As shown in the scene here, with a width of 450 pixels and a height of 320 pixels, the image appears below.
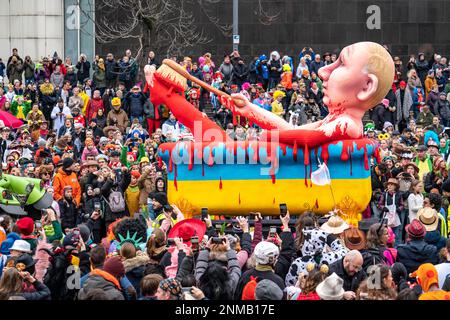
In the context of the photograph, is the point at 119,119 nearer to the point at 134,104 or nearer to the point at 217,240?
the point at 134,104

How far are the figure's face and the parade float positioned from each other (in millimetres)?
13

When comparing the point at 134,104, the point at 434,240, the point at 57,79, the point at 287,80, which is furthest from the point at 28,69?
the point at 434,240

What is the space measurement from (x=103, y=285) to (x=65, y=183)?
1017 centimetres

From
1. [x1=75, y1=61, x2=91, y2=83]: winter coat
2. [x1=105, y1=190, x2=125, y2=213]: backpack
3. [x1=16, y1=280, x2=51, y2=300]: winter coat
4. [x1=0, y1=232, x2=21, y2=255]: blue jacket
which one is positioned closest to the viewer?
[x1=16, y1=280, x2=51, y2=300]: winter coat

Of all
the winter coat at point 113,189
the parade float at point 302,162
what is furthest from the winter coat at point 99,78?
the parade float at point 302,162

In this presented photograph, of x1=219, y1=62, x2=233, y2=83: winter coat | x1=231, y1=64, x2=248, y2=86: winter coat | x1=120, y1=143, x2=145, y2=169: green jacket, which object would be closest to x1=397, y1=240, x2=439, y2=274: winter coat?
x1=120, y1=143, x2=145, y2=169: green jacket

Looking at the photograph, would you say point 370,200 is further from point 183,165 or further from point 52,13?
point 52,13

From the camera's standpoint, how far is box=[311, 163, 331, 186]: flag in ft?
62.5

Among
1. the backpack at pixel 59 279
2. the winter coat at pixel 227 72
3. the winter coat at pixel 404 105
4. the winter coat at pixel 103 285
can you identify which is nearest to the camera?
the winter coat at pixel 103 285

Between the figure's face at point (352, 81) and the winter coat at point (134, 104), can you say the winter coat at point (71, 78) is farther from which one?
the figure's face at point (352, 81)

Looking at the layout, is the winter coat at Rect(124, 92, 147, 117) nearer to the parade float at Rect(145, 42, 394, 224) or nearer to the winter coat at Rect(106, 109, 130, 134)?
the winter coat at Rect(106, 109, 130, 134)

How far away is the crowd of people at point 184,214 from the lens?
13055 millimetres

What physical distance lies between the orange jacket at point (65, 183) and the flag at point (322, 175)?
15.2ft

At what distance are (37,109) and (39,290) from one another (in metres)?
17.2
